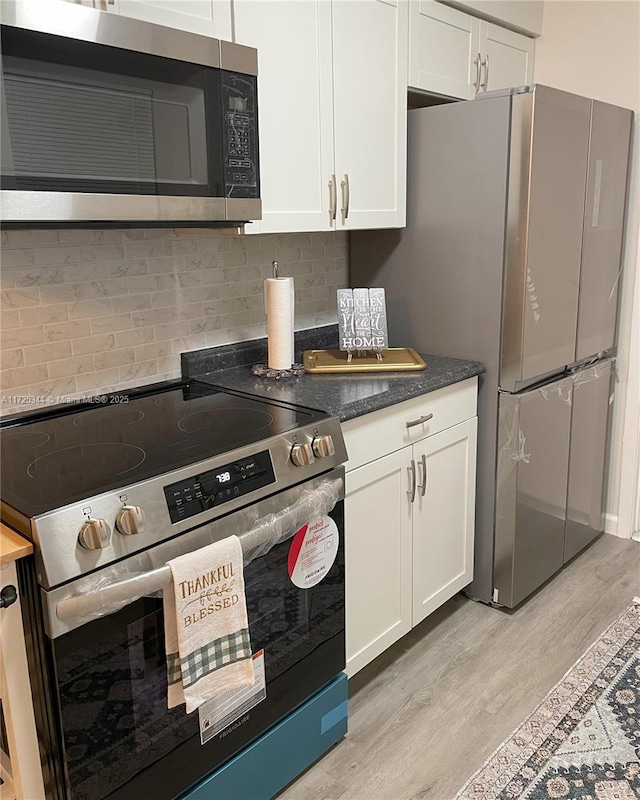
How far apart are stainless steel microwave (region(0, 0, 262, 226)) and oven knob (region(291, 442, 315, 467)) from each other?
22.7 inches

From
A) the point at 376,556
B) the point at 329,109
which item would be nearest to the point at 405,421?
the point at 376,556

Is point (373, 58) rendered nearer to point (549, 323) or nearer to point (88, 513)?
point (549, 323)

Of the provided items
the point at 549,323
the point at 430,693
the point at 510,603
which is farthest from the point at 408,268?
the point at 430,693

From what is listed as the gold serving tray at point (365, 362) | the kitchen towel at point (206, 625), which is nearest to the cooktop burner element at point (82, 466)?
the kitchen towel at point (206, 625)

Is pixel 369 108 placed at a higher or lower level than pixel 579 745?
higher

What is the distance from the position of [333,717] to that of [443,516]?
0.74 m

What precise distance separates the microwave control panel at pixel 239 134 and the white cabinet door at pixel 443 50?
813 millimetres

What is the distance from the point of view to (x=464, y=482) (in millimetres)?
2375

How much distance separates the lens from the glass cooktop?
1.32 metres

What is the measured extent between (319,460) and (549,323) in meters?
1.14

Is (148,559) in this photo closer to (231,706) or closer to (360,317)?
(231,706)

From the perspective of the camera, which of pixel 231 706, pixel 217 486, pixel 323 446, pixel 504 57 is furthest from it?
pixel 504 57

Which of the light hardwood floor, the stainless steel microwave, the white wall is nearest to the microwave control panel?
the stainless steel microwave

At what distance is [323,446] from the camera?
1642 mm
